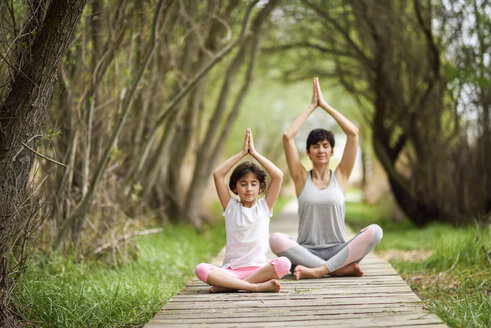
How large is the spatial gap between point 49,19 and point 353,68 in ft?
38.3

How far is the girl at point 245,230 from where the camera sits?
4.09m

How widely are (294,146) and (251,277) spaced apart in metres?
1.29

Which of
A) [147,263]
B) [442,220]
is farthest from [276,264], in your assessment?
[442,220]

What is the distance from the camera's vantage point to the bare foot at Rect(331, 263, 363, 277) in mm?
4789

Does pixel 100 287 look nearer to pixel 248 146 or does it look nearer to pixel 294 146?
pixel 248 146

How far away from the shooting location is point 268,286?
403cm

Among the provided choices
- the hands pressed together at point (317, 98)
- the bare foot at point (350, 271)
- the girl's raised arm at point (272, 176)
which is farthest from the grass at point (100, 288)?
the hands pressed together at point (317, 98)

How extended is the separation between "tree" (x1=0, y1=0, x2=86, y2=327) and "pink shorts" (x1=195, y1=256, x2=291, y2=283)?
1.35m

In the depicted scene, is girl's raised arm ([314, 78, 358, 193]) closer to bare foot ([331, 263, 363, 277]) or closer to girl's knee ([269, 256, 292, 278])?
bare foot ([331, 263, 363, 277])

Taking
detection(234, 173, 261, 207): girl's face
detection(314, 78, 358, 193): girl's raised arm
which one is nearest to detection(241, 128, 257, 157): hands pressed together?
detection(234, 173, 261, 207): girl's face

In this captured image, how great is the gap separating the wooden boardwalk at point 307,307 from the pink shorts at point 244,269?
150 millimetres

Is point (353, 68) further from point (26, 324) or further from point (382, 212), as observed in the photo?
point (26, 324)

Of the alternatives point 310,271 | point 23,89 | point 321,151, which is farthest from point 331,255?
point 23,89

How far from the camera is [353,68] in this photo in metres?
14.1
